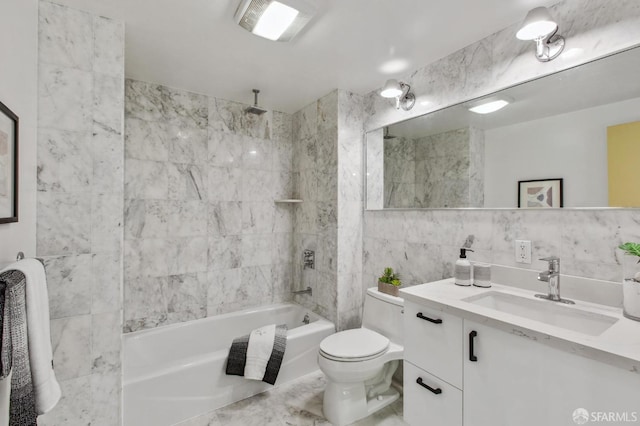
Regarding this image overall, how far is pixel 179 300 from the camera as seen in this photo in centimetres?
254

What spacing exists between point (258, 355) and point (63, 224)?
1.42 metres

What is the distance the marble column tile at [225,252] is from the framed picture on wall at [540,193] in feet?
7.55

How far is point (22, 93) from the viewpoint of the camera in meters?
1.24

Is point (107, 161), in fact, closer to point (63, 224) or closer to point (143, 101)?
point (63, 224)

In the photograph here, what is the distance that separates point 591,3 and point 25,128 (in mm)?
2621

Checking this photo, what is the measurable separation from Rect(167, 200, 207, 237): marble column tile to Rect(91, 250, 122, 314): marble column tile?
3.10ft

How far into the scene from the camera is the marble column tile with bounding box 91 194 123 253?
1.55m

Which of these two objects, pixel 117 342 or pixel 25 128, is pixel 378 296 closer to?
pixel 117 342

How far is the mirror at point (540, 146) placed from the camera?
1.29m

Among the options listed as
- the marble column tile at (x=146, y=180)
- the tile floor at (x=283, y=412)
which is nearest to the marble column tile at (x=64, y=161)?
the marble column tile at (x=146, y=180)

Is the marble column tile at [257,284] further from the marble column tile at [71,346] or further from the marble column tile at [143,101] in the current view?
the marble column tile at [143,101]

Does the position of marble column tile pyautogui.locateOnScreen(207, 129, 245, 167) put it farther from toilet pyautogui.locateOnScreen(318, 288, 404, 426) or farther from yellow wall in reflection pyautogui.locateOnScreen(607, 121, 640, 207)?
yellow wall in reflection pyautogui.locateOnScreen(607, 121, 640, 207)

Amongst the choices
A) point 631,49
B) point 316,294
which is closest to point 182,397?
point 316,294

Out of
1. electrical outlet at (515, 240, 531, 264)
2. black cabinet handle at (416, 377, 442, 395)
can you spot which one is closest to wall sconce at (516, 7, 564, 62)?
electrical outlet at (515, 240, 531, 264)
